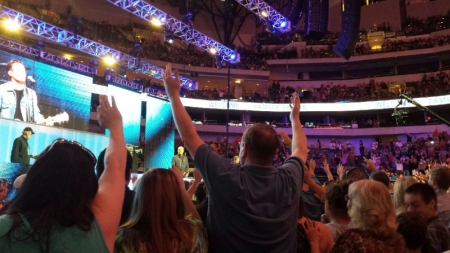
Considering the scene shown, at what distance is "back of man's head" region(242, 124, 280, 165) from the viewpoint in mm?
1901

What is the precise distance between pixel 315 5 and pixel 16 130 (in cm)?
824

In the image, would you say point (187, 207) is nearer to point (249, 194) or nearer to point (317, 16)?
point (249, 194)

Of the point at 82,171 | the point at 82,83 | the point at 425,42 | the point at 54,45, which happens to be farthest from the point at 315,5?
the point at 425,42

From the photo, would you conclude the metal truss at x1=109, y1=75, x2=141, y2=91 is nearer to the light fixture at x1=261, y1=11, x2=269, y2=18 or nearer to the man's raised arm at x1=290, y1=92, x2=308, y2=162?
the light fixture at x1=261, y1=11, x2=269, y2=18

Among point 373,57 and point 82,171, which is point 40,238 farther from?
point 373,57

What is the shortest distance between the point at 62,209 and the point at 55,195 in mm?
53

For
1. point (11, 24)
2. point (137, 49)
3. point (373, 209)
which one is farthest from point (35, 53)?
point (373, 209)

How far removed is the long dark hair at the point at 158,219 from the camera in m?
1.67

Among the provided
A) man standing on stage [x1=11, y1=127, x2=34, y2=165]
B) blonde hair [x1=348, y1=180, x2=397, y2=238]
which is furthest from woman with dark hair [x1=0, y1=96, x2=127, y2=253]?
man standing on stage [x1=11, y1=127, x2=34, y2=165]

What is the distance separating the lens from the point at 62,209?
4.08 ft

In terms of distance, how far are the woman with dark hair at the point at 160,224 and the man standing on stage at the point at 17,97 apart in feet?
Answer: 30.9

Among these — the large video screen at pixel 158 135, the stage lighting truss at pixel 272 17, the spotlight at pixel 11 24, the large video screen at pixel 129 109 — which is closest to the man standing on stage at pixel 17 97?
the spotlight at pixel 11 24

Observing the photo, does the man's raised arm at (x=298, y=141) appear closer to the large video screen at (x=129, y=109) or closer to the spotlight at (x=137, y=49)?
the large video screen at (x=129, y=109)

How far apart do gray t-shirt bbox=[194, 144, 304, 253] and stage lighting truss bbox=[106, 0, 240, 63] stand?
33.8ft
